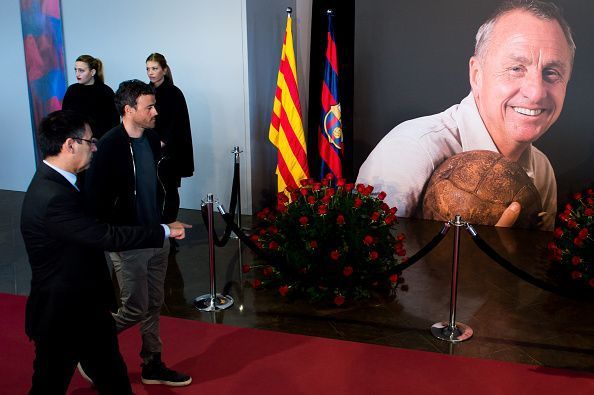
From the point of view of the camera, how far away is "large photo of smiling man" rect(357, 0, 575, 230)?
6.63 m

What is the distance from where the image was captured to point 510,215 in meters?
7.07

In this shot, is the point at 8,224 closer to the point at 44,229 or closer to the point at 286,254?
the point at 286,254

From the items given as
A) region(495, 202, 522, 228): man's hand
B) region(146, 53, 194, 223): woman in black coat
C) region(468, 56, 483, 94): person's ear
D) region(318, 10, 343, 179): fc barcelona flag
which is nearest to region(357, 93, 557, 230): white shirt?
region(468, 56, 483, 94): person's ear

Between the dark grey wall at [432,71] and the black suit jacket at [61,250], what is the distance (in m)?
5.04

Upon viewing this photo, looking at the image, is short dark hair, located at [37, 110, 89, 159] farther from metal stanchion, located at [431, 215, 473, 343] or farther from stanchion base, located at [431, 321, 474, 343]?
stanchion base, located at [431, 321, 474, 343]

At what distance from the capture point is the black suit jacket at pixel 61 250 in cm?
277

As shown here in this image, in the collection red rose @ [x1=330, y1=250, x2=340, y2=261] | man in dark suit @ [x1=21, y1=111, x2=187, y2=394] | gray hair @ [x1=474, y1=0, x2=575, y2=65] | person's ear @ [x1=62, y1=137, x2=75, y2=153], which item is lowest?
red rose @ [x1=330, y1=250, x2=340, y2=261]

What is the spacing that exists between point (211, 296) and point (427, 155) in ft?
10.8

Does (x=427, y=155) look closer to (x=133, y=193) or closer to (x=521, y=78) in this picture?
(x=521, y=78)

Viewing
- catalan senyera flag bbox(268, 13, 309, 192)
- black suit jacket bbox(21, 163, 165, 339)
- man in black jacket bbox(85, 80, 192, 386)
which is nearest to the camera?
black suit jacket bbox(21, 163, 165, 339)

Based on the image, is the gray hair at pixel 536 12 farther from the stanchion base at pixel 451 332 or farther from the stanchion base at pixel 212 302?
the stanchion base at pixel 212 302

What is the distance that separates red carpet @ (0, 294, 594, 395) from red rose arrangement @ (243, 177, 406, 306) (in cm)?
69

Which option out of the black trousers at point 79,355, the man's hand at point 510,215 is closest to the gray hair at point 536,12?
the man's hand at point 510,215

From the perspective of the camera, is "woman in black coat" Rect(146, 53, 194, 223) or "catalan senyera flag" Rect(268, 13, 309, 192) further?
"catalan senyera flag" Rect(268, 13, 309, 192)
